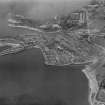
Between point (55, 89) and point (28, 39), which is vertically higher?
point (28, 39)

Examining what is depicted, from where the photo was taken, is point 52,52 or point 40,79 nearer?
point 40,79

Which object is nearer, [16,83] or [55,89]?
[55,89]

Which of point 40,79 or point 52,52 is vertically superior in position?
point 52,52

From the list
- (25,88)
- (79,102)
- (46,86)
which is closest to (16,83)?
(25,88)

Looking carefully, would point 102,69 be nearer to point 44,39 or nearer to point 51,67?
point 51,67

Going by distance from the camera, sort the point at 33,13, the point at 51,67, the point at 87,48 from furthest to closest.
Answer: the point at 33,13 → the point at 87,48 → the point at 51,67
